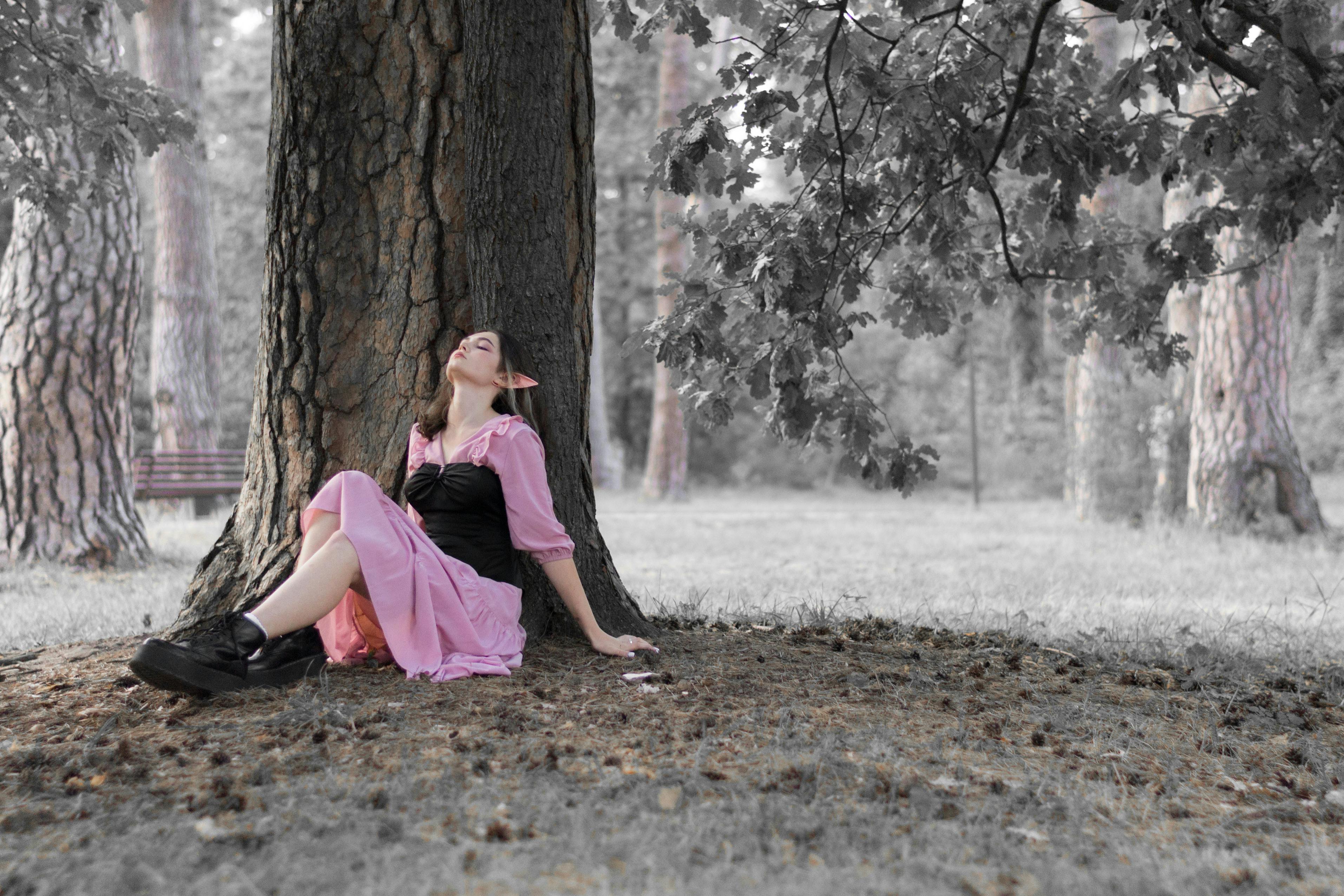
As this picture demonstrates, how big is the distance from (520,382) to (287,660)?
120 cm

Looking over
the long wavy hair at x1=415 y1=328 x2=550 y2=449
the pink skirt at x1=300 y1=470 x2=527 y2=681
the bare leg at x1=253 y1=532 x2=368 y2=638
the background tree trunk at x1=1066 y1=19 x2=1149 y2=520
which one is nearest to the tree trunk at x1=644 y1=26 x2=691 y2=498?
the background tree trunk at x1=1066 y1=19 x2=1149 y2=520

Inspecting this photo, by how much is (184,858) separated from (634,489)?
22.1m

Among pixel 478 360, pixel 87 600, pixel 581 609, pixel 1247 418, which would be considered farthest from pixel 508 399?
pixel 1247 418

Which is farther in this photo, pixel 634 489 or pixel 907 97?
pixel 634 489

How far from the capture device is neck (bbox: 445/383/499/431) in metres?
3.42

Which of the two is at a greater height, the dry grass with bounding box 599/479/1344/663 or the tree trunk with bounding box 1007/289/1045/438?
the tree trunk with bounding box 1007/289/1045/438

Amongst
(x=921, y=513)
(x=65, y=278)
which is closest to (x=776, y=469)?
(x=921, y=513)

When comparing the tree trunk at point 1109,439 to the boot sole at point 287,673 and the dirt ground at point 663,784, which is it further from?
the boot sole at point 287,673

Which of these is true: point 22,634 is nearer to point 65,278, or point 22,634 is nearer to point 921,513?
point 65,278

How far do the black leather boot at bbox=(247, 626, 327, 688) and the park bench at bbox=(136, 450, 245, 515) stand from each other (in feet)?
25.5

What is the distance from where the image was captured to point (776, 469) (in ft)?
94.4

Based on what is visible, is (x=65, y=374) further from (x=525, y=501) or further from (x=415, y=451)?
(x=525, y=501)

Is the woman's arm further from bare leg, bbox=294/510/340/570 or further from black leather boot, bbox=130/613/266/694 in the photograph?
black leather boot, bbox=130/613/266/694

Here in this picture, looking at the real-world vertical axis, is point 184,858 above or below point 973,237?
below
